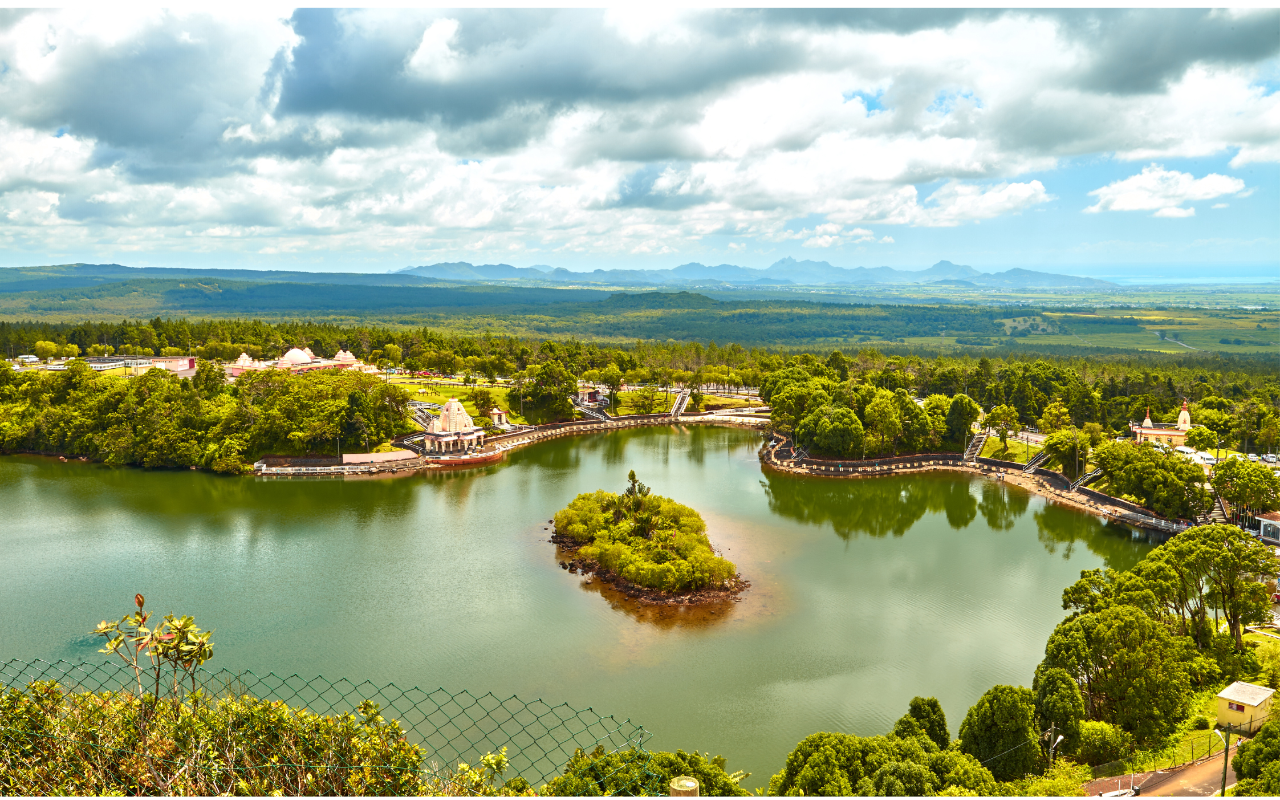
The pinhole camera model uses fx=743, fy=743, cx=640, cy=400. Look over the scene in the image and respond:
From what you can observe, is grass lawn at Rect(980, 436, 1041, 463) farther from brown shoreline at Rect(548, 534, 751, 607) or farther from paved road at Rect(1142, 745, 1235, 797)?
paved road at Rect(1142, 745, 1235, 797)

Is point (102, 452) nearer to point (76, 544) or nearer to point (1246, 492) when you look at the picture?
point (76, 544)

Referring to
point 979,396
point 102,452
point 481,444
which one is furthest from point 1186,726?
point 102,452

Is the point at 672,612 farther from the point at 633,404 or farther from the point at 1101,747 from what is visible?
the point at 633,404

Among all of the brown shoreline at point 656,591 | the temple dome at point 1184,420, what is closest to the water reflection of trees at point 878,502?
the brown shoreline at point 656,591


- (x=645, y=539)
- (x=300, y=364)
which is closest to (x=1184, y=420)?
(x=645, y=539)

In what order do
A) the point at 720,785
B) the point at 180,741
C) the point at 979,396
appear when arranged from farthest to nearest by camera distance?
the point at 979,396 → the point at 720,785 → the point at 180,741

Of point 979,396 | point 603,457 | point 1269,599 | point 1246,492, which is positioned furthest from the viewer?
point 979,396
